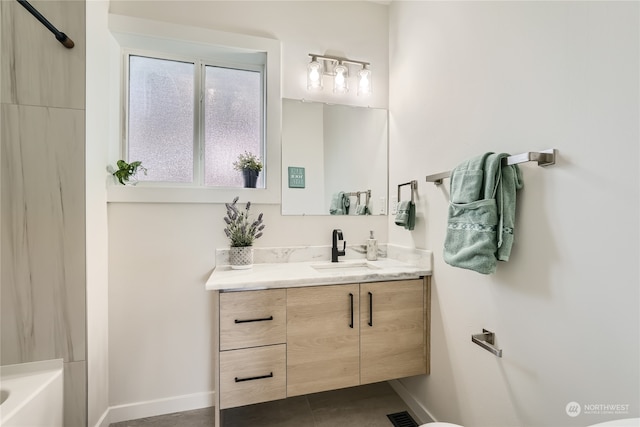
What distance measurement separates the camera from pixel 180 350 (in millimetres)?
1677

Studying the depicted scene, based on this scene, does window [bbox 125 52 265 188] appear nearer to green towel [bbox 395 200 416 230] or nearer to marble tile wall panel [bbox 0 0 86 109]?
marble tile wall panel [bbox 0 0 86 109]

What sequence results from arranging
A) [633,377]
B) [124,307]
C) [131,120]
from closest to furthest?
[633,377]
[124,307]
[131,120]

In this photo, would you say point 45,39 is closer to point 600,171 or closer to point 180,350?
point 180,350

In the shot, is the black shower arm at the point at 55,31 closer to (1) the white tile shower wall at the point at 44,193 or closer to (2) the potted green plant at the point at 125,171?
(1) the white tile shower wall at the point at 44,193

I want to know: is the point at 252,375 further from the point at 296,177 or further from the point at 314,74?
the point at 314,74

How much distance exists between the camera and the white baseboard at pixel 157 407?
157 centimetres

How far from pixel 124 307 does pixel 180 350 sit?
0.41 meters

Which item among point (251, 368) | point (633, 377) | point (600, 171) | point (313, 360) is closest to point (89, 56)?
point (251, 368)

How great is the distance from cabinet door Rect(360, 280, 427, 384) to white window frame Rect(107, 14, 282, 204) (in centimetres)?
89

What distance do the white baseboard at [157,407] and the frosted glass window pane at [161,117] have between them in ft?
4.35

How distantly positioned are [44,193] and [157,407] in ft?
4.29

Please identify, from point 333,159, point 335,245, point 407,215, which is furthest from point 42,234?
point 407,215

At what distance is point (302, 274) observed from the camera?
4.83 ft

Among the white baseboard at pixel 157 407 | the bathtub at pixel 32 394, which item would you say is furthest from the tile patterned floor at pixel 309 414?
the bathtub at pixel 32 394
